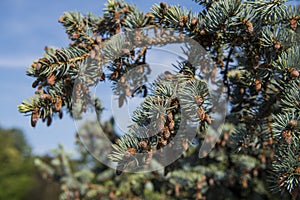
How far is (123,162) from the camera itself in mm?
627

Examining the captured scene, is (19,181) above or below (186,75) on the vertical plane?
below

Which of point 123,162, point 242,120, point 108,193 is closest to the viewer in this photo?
point 123,162

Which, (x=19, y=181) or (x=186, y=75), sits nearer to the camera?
(x=186, y=75)

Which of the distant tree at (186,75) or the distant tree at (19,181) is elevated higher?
the distant tree at (186,75)

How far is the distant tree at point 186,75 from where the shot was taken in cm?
65

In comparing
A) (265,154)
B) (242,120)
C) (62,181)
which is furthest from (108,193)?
(242,120)

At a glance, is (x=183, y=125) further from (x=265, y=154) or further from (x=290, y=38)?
(x=265, y=154)

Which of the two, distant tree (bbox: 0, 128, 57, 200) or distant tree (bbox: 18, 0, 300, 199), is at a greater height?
distant tree (bbox: 18, 0, 300, 199)

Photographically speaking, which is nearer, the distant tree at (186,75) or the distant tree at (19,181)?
the distant tree at (186,75)

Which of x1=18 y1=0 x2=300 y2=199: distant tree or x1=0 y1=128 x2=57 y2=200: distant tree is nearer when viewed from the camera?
x1=18 y1=0 x2=300 y2=199: distant tree

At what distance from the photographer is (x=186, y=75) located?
694 millimetres

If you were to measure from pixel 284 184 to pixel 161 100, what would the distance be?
0.24 m

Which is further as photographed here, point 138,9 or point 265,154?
point 265,154

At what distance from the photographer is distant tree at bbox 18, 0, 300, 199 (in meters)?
0.65
